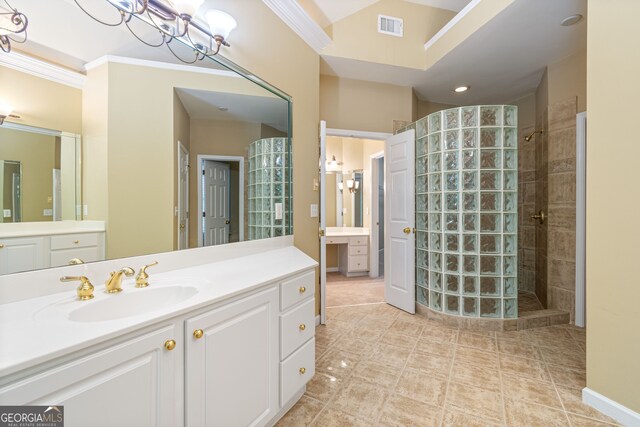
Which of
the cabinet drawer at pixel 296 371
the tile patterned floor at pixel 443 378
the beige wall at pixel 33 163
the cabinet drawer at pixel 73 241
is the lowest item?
the tile patterned floor at pixel 443 378

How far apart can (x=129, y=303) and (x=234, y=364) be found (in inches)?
19.7

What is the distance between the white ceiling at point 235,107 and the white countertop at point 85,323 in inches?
36.3

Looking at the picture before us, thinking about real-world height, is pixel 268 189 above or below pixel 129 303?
above

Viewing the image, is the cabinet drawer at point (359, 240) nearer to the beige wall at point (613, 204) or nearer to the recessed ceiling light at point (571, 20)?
the beige wall at point (613, 204)

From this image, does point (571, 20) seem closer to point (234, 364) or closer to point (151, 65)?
point (151, 65)

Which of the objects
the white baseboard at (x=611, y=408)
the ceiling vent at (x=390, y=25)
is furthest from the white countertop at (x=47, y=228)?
the ceiling vent at (x=390, y=25)

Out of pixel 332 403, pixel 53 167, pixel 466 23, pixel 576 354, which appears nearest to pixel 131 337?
pixel 53 167

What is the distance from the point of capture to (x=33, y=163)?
1.04 metres

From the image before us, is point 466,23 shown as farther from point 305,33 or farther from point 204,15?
point 204,15

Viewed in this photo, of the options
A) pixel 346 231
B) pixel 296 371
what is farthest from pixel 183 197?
pixel 346 231

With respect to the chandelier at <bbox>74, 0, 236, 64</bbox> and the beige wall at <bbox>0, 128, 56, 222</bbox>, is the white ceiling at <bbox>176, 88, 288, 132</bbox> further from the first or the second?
the beige wall at <bbox>0, 128, 56, 222</bbox>

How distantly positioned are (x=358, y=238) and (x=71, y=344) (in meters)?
4.25

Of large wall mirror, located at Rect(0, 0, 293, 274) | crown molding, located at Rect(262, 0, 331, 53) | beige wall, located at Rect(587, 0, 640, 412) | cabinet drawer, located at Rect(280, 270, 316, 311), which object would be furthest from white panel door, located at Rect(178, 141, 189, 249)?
beige wall, located at Rect(587, 0, 640, 412)

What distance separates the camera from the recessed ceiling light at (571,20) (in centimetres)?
230
